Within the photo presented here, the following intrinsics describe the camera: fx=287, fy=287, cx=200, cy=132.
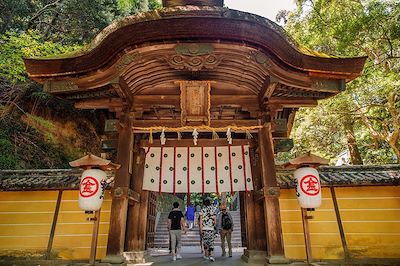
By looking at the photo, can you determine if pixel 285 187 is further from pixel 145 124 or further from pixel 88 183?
pixel 88 183

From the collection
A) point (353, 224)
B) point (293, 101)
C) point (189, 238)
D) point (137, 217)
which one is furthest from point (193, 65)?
point (189, 238)

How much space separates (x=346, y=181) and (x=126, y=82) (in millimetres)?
5384

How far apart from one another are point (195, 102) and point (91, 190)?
274 cm

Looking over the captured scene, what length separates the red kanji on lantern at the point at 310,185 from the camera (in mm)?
5535

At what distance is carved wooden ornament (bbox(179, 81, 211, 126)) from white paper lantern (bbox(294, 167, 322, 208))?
2.27 m

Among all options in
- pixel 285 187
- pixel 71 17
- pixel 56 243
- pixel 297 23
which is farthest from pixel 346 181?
pixel 71 17

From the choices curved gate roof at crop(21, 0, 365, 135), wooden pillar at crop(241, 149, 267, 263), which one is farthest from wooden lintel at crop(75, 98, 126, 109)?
wooden pillar at crop(241, 149, 267, 263)

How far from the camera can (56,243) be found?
6246 mm

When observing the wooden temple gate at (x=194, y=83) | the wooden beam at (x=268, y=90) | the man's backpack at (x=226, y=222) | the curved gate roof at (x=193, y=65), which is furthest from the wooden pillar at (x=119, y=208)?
the man's backpack at (x=226, y=222)

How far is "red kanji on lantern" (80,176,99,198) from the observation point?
5297 millimetres

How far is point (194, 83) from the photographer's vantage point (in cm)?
602

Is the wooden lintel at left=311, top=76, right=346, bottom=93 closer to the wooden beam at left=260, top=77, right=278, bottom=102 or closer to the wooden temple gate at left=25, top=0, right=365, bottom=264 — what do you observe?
the wooden temple gate at left=25, top=0, right=365, bottom=264

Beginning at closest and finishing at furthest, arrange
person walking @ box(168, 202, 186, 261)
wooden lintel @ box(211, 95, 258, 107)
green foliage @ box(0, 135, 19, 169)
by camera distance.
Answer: wooden lintel @ box(211, 95, 258, 107)
person walking @ box(168, 202, 186, 261)
green foliage @ box(0, 135, 19, 169)

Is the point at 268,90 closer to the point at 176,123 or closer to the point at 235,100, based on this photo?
the point at 235,100
